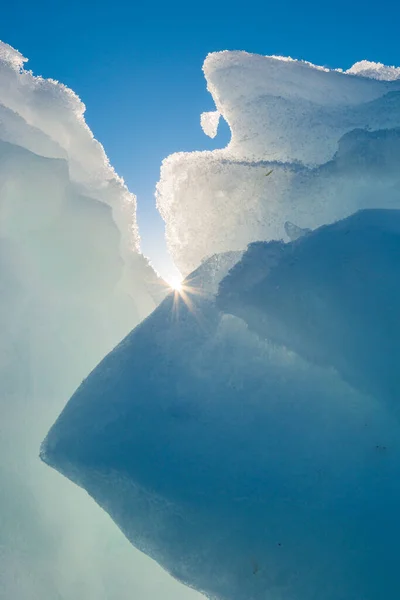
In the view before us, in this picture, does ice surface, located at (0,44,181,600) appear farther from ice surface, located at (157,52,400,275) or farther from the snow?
ice surface, located at (157,52,400,275)

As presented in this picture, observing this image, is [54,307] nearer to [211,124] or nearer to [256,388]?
[211,124]

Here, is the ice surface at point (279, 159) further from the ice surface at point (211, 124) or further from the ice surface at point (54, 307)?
the ice surface at point (54, 307)

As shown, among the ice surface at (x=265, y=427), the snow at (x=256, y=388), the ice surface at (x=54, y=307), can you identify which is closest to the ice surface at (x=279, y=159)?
the snow at (x=256, y=388)

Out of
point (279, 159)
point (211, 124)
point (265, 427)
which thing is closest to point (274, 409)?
point (265, 427)

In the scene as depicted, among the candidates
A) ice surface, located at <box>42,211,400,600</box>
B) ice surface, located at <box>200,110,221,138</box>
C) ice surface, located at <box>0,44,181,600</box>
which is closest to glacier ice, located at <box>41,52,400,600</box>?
ice surface, located at <box>42,211,400,600</box>

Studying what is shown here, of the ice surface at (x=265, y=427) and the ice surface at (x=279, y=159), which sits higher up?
the ice surface at (x=279, y=159)
